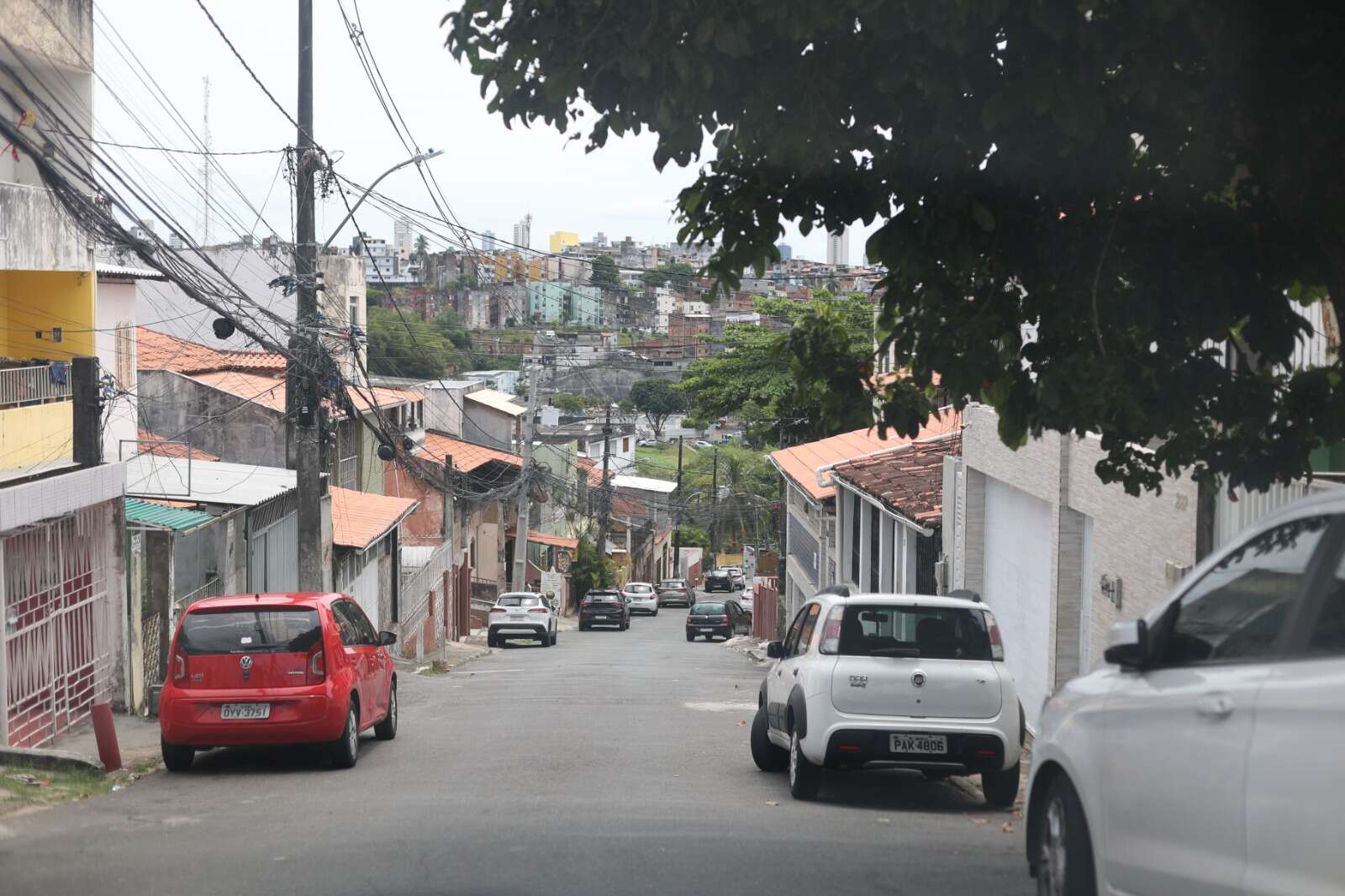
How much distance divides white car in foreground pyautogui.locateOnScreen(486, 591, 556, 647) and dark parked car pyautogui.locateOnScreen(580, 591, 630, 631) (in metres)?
9.38

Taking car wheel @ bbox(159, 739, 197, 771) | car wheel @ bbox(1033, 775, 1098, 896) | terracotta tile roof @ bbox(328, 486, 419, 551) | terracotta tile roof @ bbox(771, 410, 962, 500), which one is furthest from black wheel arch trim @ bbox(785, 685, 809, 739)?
terracotta tile roof @ bbox(328, 486, 419, 551)

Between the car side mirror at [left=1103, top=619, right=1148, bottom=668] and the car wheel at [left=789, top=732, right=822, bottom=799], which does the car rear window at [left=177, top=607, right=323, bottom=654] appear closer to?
the car wheel at [left=789, top=732, right=822, bottom=799]

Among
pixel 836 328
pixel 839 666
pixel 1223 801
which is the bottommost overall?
pixel 839 666

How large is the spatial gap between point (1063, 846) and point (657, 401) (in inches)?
3156

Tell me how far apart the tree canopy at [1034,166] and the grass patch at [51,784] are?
22.2ft

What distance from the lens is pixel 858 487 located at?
23.5 metres

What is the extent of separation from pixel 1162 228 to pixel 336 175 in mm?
15562

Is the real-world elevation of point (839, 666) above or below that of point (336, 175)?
below

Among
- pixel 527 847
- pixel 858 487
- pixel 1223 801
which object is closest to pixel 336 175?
pixel 858 487

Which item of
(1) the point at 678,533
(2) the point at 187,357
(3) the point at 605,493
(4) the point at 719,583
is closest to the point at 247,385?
(2) the point at 187,357

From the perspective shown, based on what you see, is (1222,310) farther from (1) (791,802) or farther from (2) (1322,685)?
(1) (791,802)

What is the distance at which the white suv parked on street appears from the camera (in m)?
10.4

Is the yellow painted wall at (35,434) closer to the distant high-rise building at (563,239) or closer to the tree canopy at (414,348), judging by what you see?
the tree canopy at (414,348)

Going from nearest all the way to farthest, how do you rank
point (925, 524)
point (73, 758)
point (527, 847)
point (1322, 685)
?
point (1322, 685) < point (527, 847) < point (73, 758) < point (925, 524)
